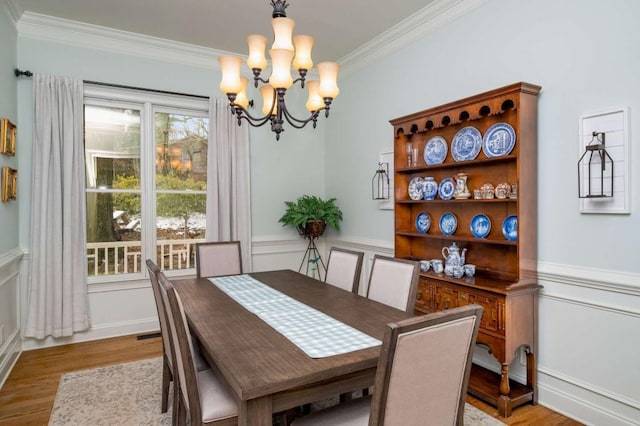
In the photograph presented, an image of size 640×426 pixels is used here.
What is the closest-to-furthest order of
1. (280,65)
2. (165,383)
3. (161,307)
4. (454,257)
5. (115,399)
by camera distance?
(161,307)
(280,65)
(165,383)
(115,399)
(454,257)

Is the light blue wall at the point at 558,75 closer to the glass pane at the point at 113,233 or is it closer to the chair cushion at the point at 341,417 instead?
the chair cushion at the point at 341,417

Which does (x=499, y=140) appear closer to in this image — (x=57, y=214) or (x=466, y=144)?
(x=466, y=144)

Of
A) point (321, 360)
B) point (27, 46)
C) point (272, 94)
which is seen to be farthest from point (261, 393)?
point (27, 46)

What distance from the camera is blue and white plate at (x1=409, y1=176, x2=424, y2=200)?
3.18 m

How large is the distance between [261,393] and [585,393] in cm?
209

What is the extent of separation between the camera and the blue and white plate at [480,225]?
2756mm

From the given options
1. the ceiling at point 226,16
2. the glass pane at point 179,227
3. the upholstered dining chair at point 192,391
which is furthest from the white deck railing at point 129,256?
the upholstered dining chair at point 192,391

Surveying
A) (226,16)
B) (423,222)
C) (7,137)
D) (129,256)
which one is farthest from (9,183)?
(423,222)

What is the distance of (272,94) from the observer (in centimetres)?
252

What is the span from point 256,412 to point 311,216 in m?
3.13

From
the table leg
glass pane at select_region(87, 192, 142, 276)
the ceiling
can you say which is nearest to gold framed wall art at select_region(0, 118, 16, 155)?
glass pane at select_region(87, 192, 142, 276)

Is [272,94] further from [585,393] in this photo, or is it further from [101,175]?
[585,393]

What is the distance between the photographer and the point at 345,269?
2.76m

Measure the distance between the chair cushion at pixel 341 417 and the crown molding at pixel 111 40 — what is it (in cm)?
377
